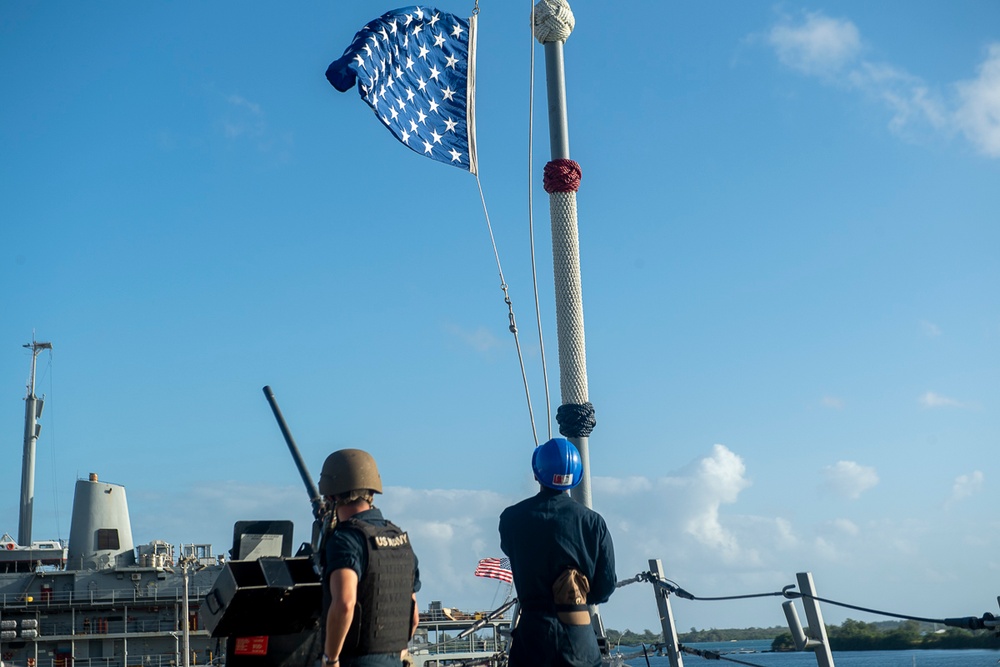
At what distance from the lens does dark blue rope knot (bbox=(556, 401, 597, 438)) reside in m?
12.6

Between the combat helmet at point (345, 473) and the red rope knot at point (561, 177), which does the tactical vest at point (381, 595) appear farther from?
the red rope knot at point (561, 177)

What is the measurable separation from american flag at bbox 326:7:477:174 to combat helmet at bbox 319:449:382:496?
9.94m

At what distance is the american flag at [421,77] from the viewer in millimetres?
14023

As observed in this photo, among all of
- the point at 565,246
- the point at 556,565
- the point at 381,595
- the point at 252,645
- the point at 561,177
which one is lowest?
the point at 252,645

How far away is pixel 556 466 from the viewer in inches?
204

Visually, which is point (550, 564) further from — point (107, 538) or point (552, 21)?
point (107, 538)

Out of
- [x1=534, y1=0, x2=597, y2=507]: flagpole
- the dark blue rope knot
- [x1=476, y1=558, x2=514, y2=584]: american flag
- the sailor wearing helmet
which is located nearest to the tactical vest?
the sailor wearing helmet

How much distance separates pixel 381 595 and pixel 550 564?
0.86m

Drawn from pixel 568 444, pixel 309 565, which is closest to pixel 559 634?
pixel 568 444

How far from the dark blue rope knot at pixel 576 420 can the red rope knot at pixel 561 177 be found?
3.06 m

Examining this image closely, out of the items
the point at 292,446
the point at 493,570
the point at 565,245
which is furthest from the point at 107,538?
the point at 292,446

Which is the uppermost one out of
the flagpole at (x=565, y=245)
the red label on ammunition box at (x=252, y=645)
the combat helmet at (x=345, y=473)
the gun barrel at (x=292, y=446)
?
the flagpole at (x=565, y=245)

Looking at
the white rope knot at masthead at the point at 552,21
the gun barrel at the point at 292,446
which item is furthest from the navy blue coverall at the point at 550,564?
the white rope knot at masthead at the point at 552,21

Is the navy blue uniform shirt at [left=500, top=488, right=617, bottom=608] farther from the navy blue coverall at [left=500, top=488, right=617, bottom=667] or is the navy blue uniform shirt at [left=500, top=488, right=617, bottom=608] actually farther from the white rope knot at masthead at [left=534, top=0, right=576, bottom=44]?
the white rope knot at masthead at [left=534, top=0, right=576, bottom=44]
